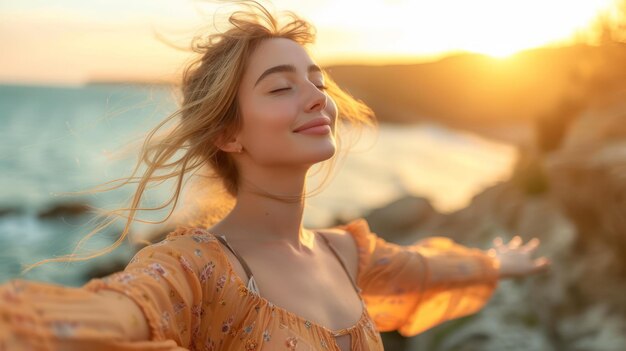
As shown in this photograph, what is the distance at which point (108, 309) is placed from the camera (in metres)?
1.59

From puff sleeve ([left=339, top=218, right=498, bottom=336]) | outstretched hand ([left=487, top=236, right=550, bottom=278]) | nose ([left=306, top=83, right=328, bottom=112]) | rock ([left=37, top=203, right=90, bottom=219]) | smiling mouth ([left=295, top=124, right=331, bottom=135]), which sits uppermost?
nose ([left=306, top=83, right=328, bottom=112])

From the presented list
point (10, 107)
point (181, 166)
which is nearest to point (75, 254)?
point (181, 166)

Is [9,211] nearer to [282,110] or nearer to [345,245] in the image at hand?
[345,245]

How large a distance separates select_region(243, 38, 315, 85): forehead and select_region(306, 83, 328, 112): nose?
4.2 inches

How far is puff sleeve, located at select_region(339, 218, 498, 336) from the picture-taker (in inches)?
117

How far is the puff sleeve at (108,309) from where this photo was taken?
145 centimetres

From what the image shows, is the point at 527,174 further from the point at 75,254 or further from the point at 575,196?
the point at 75,254

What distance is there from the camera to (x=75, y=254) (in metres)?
2.40

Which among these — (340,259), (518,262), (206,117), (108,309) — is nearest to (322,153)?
(206,117)

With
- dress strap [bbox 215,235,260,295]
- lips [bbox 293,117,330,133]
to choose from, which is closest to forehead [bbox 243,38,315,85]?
lips [bbox 293,117,330,133]

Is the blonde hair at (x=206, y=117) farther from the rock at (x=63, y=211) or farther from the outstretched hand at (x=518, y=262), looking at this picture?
the rock at (x=63, y=211)

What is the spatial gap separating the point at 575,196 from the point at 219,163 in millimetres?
3226

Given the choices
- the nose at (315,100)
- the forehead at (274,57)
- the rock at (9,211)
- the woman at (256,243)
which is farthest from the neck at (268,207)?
the rock at (9,211)

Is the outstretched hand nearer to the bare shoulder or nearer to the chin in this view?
the bare shoulder
